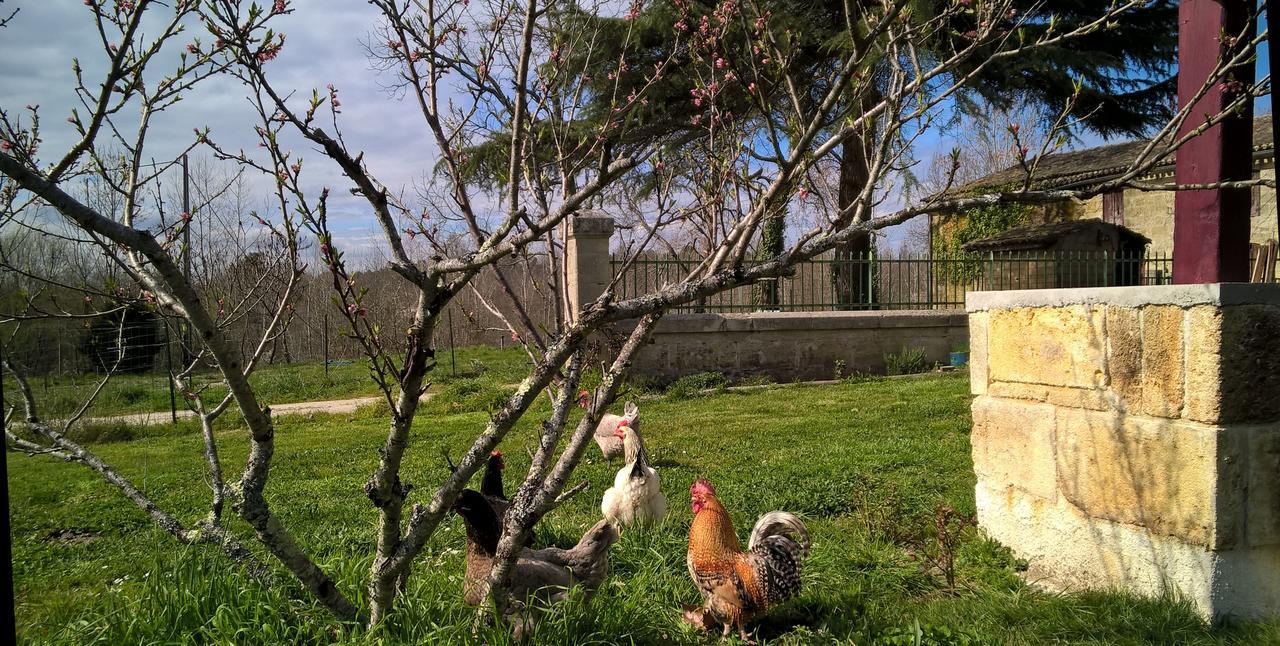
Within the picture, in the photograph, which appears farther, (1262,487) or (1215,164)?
(1215,164)

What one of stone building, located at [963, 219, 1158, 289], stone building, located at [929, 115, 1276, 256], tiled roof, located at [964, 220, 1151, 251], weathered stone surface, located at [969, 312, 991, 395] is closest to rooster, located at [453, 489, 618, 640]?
weathered stone surface, located at [969, 312, 991, 395]

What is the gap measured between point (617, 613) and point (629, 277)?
9759 millimetres

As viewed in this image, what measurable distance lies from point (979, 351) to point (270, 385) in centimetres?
1275

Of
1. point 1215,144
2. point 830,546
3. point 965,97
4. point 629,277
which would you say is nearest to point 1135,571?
point 830,546

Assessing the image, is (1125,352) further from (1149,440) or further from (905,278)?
(905,278)

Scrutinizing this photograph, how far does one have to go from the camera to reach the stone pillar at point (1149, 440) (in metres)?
2.92

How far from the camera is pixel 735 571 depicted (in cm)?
314

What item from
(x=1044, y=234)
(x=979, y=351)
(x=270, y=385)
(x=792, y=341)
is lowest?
(x=270, y=385)

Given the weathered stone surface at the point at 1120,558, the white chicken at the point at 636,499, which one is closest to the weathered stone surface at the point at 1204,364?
the weathered stone surface at the point at 1120,558

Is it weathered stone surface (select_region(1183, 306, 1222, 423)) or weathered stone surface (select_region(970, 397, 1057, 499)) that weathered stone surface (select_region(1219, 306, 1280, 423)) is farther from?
weathered stone surface (select_region(970, 397, 1057, 499))

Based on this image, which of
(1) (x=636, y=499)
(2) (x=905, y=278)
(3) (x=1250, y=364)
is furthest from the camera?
(2) (x=905, y=278)

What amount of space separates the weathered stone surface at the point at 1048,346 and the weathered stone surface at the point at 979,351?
0.14 ft

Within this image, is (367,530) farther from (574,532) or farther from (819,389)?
(819,389)

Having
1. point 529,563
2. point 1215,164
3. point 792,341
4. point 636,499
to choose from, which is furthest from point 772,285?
point 529,563
